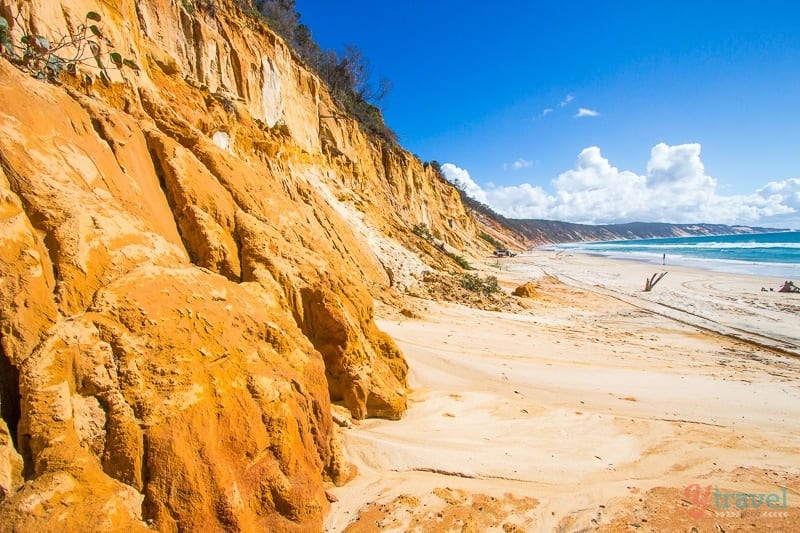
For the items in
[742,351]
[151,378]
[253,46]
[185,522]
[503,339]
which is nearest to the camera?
[185,522]

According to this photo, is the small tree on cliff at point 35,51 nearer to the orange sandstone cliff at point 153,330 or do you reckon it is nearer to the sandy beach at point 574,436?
the orange sandstone cliff at point 153,330

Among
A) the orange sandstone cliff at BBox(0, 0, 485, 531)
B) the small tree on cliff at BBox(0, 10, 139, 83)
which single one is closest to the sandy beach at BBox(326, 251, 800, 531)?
the orange sandstone cliff at BBox(0, 0, 485, 531)

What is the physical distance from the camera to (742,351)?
32.4 ft

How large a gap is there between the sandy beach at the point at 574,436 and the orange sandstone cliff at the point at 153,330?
25.7 inches

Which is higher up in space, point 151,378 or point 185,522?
point 151,378

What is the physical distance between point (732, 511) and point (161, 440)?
479cm

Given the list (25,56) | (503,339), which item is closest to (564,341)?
(503,339)

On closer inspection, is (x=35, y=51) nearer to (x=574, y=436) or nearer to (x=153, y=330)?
(x=153, y=330)

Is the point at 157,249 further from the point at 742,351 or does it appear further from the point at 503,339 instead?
the point at 742,351

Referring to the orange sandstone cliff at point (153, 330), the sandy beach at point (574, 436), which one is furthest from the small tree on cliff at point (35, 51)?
the sandy beach at point (574, 436)

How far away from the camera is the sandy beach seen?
3305 millimetres

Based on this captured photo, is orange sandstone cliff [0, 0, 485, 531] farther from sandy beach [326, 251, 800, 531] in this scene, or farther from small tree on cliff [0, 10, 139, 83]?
sandy beach [326, 251, 800, 531]

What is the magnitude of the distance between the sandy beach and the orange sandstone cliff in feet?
2.14

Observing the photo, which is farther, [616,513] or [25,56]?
[25,56]
